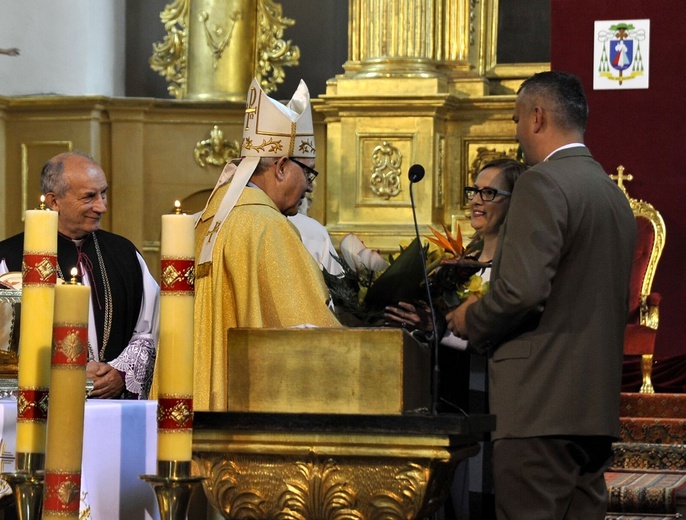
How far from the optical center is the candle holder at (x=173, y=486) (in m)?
1.81

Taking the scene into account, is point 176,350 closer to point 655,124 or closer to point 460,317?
point 460,317

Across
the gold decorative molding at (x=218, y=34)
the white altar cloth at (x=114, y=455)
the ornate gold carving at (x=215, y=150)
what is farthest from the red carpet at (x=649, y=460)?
the gold decorative molding at (x=218, y=34)

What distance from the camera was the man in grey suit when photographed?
320 cm

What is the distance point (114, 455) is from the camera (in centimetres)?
276

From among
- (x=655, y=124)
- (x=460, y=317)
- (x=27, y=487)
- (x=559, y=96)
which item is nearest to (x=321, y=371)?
(x=27, y=487)

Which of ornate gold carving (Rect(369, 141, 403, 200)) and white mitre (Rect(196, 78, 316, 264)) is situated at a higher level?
ornate gold carving (Rect(369, 141, 403, 200))

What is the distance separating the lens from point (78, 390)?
180 cm

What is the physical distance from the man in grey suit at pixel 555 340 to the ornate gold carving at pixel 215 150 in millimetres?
6350

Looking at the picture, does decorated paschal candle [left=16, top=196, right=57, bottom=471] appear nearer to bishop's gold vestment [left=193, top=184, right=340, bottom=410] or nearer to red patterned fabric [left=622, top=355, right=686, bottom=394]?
bishop's gold vestment [left=193, top=184, right=340, bottom=410]

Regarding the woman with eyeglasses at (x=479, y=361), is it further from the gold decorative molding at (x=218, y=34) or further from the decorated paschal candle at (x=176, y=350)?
the gold decorative molding at (x=218, y=34)

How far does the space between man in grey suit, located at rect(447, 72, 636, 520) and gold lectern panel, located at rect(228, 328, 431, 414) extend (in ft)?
3.30

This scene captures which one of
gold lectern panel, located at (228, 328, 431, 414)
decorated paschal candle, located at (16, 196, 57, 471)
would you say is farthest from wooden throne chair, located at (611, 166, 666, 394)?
decorated paschal candle, located at (16, 196, 57, 471)

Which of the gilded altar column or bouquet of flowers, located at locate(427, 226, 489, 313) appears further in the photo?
the gilded altar column

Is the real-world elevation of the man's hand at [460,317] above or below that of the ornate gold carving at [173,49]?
below
